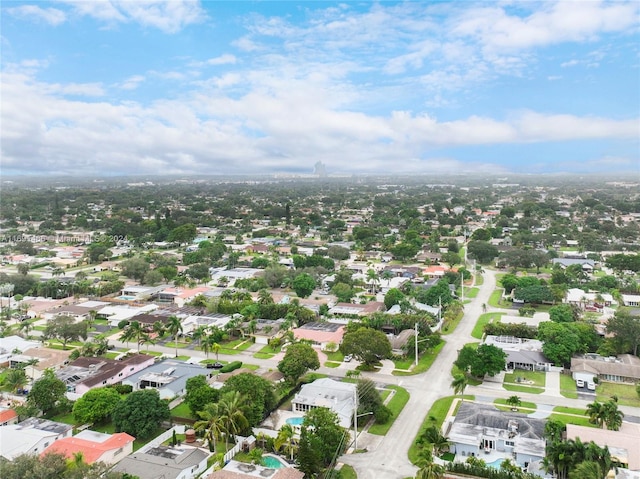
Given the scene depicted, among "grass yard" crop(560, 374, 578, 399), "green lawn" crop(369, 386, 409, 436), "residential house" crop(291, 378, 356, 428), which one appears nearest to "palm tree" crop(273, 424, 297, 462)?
"residential house" crop(291, 378, 356, 428)

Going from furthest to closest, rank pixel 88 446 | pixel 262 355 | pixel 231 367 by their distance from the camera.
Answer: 1. pixel 262 355
2. pixel 231 367
3. pixel 88 446

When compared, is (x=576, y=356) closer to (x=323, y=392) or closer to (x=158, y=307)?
(x=323, y=392)

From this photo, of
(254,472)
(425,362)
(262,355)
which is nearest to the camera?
(254,472)

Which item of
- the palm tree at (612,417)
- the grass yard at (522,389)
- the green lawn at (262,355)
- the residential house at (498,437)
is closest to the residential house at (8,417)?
the green lawn at (262,355)

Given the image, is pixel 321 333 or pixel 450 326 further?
pixel 450 326

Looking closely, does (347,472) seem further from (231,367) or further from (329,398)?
(231,367)

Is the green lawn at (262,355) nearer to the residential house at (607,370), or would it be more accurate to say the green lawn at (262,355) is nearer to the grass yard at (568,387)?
the grass yard at (568,387)

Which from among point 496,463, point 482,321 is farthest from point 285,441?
point 482,321
